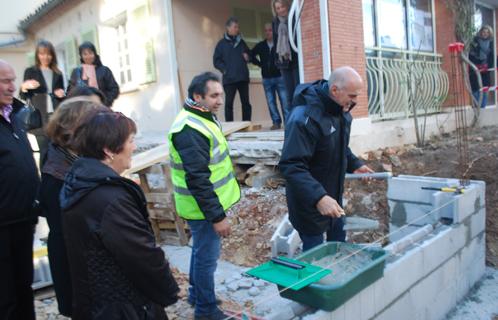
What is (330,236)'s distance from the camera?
336 centimetres

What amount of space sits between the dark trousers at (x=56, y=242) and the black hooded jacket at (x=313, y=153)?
1.40m

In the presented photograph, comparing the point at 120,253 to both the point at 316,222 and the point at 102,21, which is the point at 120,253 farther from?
the point at 102,21

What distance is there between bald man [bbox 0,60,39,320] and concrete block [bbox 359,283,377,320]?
2007mm

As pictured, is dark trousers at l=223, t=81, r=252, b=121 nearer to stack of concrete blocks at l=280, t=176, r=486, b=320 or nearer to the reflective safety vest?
stack of concrete blocks at l=280, t=176, r=486, b=320

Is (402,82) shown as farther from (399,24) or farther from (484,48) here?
(484,48)

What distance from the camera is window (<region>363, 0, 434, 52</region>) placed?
7.54 m

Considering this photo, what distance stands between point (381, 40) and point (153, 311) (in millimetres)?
7182

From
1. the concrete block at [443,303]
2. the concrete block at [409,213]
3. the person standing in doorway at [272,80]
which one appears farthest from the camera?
the person standing in doorway at [272,80]

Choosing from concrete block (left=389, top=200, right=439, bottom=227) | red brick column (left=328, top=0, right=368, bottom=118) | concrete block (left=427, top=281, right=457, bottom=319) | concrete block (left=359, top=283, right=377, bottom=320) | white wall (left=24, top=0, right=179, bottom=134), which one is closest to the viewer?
concrete block (left=359, top=283, right=377, bottom=320)

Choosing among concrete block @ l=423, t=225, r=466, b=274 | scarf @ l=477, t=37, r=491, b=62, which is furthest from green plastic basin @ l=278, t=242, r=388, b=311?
scarf @ l=477, t=37, r=491, b=62

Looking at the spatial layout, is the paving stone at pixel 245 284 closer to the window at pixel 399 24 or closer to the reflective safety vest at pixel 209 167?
the reflective safety vest at pixel 209 167

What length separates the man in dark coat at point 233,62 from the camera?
7238mm

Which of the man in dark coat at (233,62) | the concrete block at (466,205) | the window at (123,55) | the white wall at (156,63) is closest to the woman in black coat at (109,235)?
the concrete block at (466,205)

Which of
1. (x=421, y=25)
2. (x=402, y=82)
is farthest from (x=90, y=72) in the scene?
(x=421, y=25)
